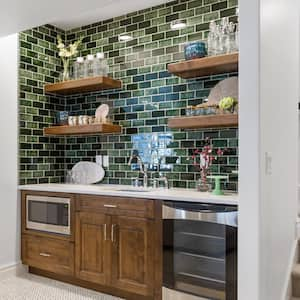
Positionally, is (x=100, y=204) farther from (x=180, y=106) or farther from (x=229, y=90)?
(x=229, y=90)

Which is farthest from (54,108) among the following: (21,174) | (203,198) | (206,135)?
(203,198)

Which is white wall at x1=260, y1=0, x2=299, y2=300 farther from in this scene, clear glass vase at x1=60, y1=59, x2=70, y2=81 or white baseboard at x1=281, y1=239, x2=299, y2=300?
clear glass vase at x1=60, y1=59, x2=70, y2=81

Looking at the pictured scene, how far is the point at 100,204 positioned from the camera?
3.16 m

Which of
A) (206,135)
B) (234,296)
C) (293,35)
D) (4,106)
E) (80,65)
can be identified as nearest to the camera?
(234,296)

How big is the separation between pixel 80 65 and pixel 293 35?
7.41ft

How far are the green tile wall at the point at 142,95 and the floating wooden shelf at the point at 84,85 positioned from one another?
0.10 metres

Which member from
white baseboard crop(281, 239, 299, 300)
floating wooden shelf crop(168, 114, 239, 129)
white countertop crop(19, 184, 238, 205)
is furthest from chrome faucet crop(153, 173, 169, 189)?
white baseboard crop(281, 239, 299, 300)

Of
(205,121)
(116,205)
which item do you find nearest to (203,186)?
(205,121)

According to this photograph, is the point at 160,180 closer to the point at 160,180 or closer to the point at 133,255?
Result: the point at 160,180

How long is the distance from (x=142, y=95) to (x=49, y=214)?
5.15 ft

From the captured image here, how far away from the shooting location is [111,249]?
3.08m

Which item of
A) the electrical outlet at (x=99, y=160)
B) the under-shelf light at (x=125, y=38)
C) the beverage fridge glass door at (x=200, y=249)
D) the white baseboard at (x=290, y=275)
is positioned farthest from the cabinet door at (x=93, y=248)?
the under-shelf light at (x=125, y=38)

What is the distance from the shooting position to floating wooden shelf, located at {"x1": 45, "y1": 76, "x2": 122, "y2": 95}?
3701 mm

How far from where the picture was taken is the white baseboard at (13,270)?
359cm
